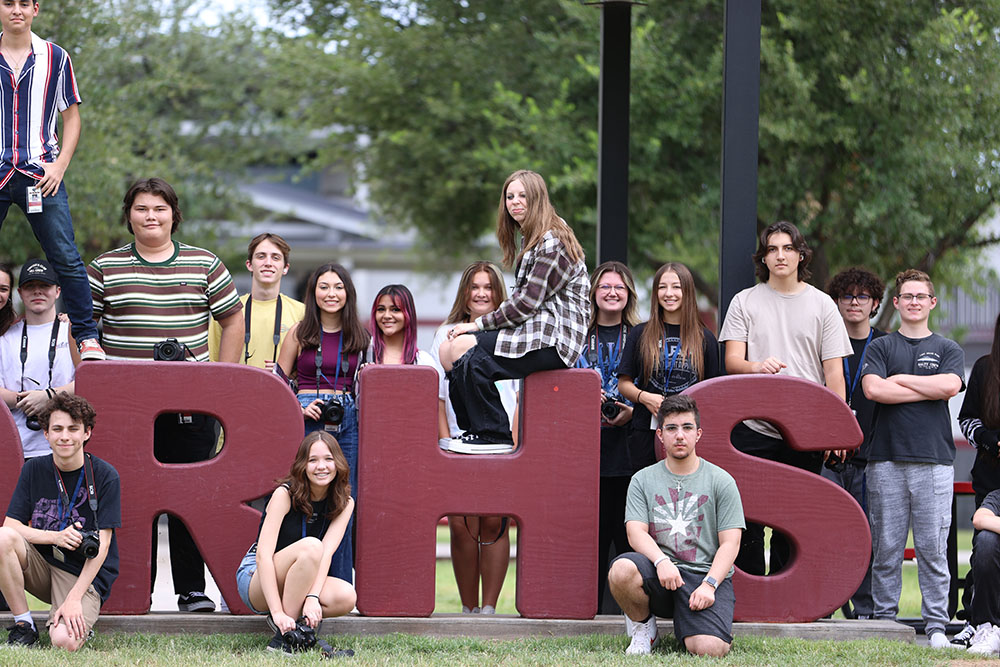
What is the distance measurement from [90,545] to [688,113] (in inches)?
360

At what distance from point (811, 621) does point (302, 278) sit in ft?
66.9

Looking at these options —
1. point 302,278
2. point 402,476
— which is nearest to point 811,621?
point 402,476

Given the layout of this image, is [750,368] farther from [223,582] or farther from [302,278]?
[302,278]

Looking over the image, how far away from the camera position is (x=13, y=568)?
549 cm

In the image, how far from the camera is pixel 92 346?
19.7ft

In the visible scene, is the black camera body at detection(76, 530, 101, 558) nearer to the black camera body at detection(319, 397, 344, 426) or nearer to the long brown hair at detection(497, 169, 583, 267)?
the black camera body at detection(319, 397, 344, 426)

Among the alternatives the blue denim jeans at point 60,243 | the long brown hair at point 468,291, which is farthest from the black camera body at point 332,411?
the blue denim jeans at point 60,243

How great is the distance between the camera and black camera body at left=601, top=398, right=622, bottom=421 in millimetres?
6566

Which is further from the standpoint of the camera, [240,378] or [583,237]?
[583,237]

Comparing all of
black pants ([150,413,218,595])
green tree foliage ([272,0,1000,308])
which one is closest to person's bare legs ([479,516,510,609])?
black pants ([150,413,218,595])

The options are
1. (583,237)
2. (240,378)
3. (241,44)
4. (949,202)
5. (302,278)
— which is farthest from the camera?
(302,278)

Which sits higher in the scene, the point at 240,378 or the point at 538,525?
the point at 240,378

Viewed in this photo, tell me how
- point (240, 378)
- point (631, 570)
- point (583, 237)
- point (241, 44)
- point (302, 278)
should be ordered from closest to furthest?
point (631, 570) < point (240, 378) < point (583, 237) < point (241, 44) < point (302, 278)

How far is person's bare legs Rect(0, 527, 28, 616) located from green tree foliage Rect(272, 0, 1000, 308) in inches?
327
